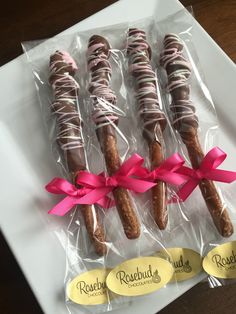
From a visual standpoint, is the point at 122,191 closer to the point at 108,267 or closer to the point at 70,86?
the point at 108,267

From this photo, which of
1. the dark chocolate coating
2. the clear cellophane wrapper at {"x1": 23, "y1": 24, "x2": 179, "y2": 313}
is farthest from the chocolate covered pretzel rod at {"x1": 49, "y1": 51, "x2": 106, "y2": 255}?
the dark chocolate coating

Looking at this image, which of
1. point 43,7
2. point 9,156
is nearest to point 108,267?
point 9,156

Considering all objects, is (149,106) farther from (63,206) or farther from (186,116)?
(63,206)

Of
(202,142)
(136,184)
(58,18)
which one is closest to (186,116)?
(202,142)

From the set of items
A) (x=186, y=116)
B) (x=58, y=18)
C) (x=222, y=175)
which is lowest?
(x=222, y=175)

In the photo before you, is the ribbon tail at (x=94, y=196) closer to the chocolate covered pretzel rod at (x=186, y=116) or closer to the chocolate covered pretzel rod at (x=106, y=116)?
the chocolate covered pretzel rod at (x=106, y=116)

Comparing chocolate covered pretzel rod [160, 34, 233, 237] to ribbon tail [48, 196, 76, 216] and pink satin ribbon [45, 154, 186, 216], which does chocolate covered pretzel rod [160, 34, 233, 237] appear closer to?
pink satin ribbon [45, 154, 186, 216]
